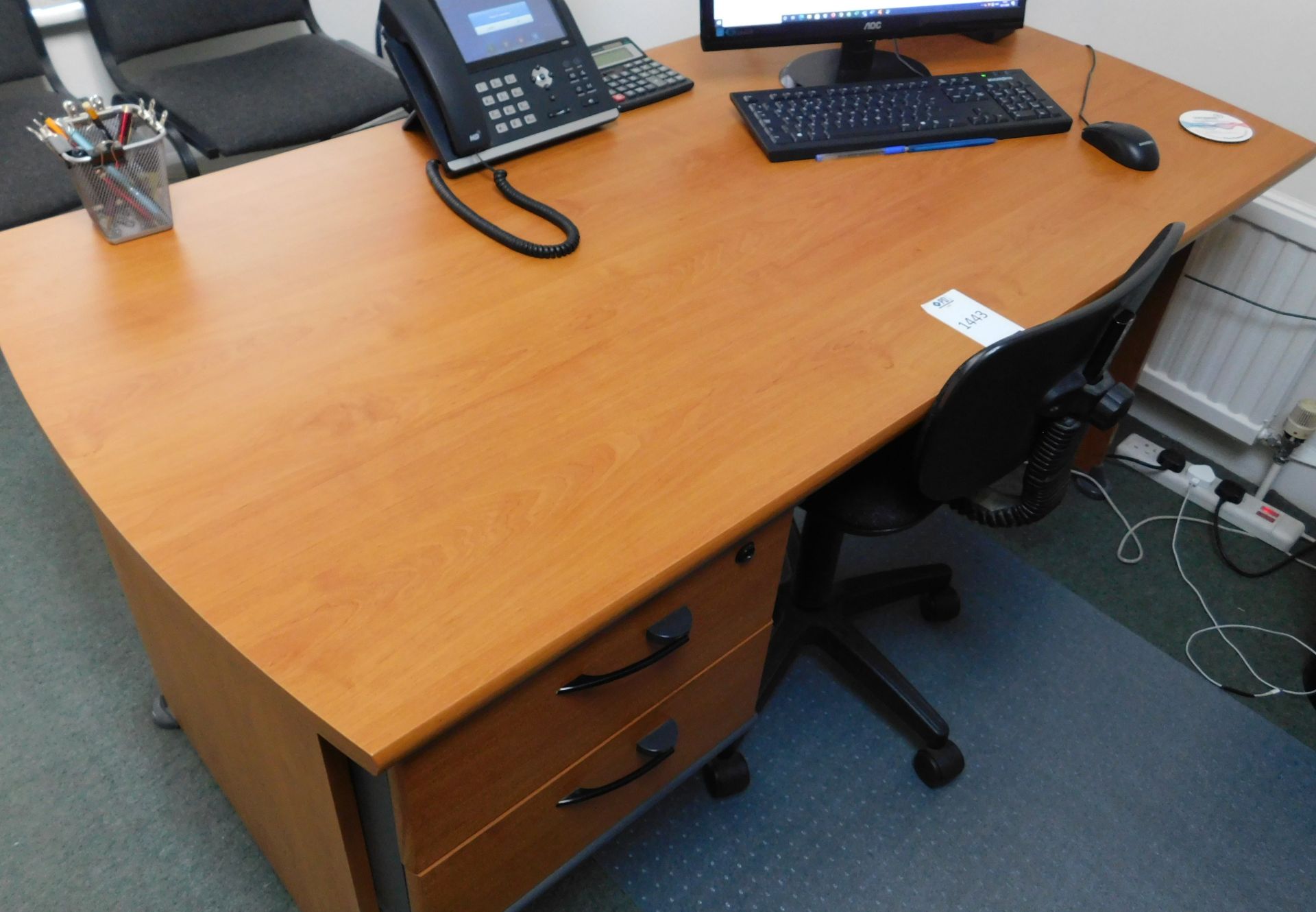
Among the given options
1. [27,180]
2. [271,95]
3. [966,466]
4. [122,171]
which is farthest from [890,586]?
[27,180]

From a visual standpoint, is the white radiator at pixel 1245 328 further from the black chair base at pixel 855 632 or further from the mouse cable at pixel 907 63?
the black chair base at pixel 855 632

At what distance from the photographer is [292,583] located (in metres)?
0.79

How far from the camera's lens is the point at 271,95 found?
210cm

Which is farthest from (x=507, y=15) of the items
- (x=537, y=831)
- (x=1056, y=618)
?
(x=1056, y=618)

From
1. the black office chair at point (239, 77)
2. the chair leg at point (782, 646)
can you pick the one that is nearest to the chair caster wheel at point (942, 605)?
the chair leg at point (782, 646)

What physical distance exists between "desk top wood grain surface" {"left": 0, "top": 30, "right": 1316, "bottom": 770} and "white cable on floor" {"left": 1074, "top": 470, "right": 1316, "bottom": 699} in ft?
2.58

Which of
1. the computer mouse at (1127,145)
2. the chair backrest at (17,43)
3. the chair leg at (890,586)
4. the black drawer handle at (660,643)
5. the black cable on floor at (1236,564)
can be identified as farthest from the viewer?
the chair backrest at (17,43)

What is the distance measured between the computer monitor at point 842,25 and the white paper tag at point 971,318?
0.59 m

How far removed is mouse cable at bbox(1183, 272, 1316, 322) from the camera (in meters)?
1.82

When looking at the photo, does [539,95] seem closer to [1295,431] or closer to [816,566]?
[816,566]

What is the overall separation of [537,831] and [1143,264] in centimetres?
87

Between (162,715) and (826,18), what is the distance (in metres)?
1.50

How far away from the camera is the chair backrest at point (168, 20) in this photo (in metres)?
2.16

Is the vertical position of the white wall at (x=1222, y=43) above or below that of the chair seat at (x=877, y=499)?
Answer: above
